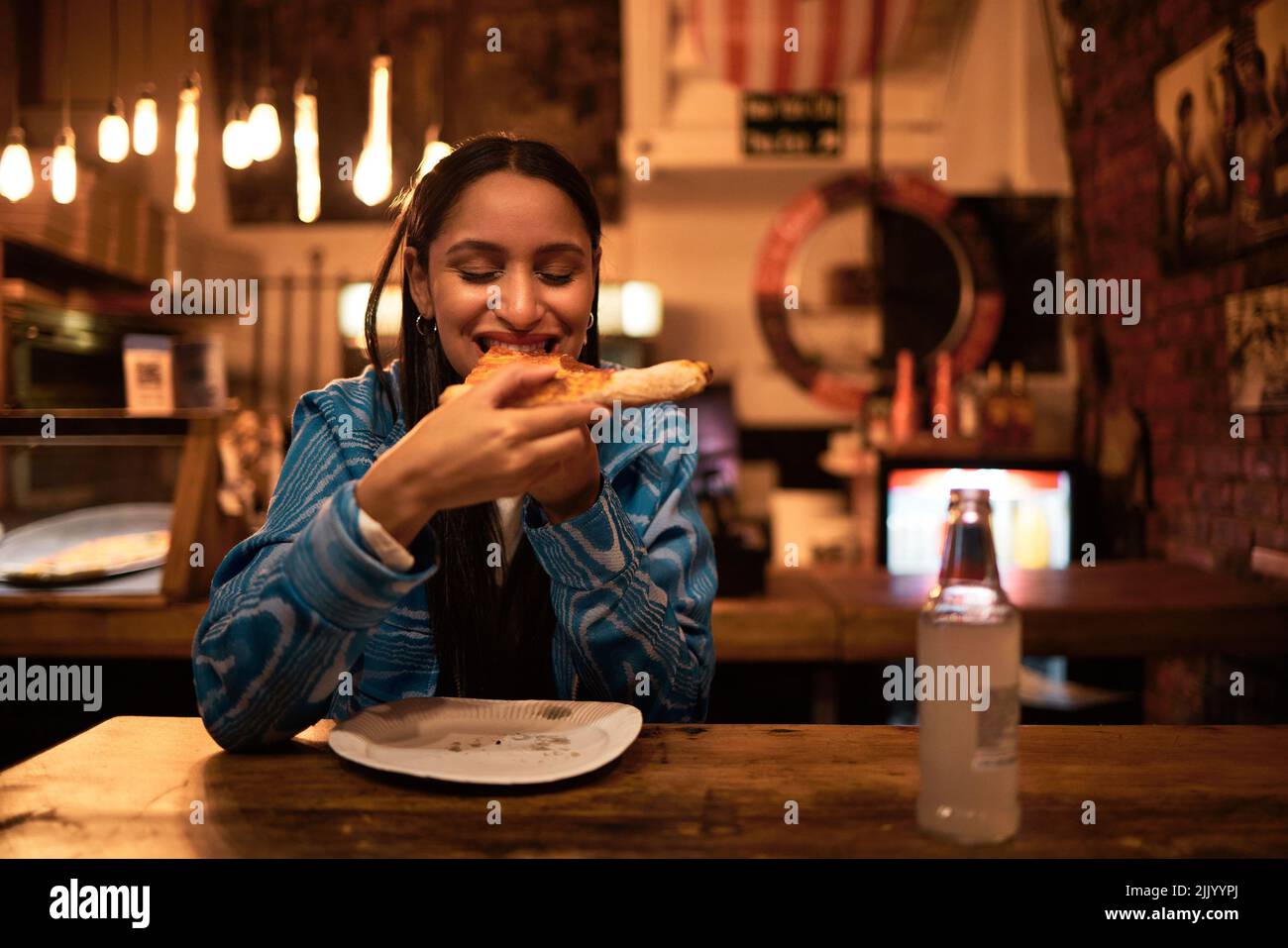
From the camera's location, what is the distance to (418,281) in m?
1.53

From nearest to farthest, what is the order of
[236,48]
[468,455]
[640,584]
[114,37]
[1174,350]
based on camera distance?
[468,455] → [640,584] → [1174,350] → [114,37] → [236,48]

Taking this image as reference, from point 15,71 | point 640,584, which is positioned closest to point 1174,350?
point 640,584

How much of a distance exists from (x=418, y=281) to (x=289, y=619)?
2.07 feet

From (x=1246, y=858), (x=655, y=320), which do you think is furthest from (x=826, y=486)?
(x=1246, y=858)

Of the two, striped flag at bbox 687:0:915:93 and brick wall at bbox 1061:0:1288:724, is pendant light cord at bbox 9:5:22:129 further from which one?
brick wall at bbox 1061:0:1288:724

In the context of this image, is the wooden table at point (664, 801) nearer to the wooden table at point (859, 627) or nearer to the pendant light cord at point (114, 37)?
the wooden table at point (859, 627)

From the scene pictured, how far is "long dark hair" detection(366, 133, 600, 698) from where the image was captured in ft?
4.86

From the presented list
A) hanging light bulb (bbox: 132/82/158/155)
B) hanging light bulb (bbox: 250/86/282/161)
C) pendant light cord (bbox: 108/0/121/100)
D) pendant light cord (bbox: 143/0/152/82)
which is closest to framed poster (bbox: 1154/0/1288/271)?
hanging light bulb (bbox: 250/86/282/161)

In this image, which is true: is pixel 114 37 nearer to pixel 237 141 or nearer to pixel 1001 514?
pixel 237 141

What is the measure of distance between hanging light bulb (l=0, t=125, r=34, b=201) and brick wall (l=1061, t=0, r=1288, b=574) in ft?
13.5

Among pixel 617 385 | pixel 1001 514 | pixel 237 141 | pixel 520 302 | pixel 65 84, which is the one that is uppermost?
pixel 65 84

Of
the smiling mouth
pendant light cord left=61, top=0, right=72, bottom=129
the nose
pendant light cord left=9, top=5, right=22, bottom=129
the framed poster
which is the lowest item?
the smiling mouth

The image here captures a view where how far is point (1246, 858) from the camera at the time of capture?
90 cm

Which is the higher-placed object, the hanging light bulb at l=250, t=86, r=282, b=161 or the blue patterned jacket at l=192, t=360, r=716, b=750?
the hanging light bulb at l=250, t=86, r=282, b=161
